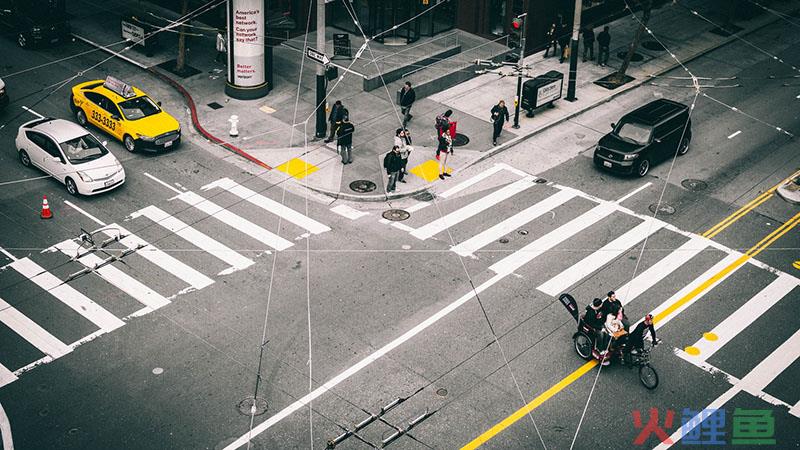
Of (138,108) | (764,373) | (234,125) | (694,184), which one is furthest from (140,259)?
(694,184)

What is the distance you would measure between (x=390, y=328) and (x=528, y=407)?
3.98 metres

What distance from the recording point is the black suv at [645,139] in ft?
94.9

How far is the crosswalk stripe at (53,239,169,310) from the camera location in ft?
74.2

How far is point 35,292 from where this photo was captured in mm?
22641

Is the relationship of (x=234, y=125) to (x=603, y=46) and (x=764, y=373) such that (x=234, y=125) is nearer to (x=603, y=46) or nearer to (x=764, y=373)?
(x=603, y=46)

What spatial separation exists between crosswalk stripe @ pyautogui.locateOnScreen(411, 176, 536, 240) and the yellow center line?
257 inches

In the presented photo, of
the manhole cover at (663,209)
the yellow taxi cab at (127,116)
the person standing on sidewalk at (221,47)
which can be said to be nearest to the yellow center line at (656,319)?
the manhole cover at (663,209)

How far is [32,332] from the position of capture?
2127 centimetres

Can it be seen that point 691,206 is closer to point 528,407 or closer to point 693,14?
point 528,407

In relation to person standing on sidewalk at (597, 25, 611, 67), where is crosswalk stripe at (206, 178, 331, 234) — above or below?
below

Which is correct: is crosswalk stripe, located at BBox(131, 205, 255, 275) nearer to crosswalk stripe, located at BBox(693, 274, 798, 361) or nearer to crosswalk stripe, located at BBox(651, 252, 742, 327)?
crosswalk stripe, located at BBox(651, 252, 742, 327)

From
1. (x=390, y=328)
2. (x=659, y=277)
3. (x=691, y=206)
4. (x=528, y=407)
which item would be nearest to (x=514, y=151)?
(x=691, y=206)

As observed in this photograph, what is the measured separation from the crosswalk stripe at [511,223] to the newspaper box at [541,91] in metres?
5.47

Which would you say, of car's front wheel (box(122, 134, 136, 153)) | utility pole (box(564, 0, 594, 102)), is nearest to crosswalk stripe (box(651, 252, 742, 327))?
utility pole (box(564, 0, 594, 102))
